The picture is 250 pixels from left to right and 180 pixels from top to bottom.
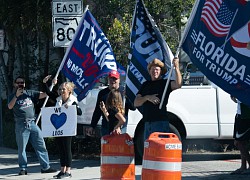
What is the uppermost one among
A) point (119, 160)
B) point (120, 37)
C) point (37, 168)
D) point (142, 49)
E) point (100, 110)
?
point (120, 37)

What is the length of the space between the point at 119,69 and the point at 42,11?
4.74m

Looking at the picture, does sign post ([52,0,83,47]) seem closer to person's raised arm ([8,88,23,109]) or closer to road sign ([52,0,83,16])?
road sign ([52,0,83,16])

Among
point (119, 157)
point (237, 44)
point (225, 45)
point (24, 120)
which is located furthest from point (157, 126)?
point (24, 120)

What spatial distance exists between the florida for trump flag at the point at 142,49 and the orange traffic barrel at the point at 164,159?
236cm

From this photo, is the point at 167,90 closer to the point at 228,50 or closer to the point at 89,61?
the point at 228,50

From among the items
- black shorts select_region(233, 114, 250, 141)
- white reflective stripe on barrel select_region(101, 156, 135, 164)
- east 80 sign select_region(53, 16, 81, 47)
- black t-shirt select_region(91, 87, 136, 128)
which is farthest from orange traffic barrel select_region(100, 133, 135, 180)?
east 80 sign select_region(53, 16, 81, 47)

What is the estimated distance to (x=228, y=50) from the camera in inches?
342

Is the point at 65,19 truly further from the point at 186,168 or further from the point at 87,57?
the point at 186,168

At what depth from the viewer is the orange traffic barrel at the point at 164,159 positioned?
838cm

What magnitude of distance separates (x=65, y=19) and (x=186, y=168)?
358 centimetres

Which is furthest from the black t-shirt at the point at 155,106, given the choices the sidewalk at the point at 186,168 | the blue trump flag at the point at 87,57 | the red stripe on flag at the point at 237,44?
the sidewalk at the point at 186,168

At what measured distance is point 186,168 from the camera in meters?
12.5

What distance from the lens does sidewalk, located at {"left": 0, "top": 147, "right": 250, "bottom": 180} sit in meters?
11.7

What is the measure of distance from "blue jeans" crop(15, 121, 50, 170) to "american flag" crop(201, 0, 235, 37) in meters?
4.75
